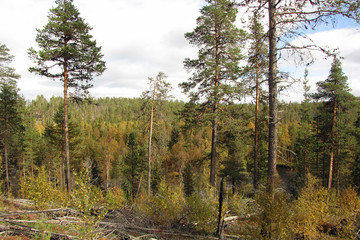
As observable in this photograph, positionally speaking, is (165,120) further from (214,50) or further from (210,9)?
(210,9)

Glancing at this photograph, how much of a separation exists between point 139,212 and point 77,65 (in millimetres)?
7810

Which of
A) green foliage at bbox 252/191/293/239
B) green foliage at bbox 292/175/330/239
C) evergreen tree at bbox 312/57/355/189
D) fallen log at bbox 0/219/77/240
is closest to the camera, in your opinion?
fallen log at bbox 0/219/77/240

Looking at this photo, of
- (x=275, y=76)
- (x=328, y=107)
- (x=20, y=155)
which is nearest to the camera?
(x=275, y=76)

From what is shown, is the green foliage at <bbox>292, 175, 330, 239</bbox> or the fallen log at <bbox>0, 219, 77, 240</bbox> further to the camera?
the green foliage at <bbox>292, 175, 330, 239</bbox>

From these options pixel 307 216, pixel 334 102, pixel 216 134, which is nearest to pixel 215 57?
pixel 216 134

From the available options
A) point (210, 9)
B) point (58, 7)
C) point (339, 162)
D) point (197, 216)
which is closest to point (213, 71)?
point (210, 9)

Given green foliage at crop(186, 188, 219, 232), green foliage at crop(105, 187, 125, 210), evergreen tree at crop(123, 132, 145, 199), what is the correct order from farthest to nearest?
evergreen tree at crop(123, 132, 145, 199)
green foliage at crop(105, 187, 125, 210)
green foliage at crop(186, 188, 219, 232)

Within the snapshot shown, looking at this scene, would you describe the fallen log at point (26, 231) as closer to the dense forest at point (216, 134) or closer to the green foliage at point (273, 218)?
the dense forest at point (216, 134)

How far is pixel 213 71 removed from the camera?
9758mm

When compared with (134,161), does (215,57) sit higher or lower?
higher

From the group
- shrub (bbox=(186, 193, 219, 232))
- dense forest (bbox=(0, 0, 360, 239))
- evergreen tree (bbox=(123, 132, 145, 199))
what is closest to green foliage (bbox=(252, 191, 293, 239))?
dense forest (bbox=(0, 0, 360, 239))

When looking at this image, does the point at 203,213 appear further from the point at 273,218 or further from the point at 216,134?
the point at 216,134

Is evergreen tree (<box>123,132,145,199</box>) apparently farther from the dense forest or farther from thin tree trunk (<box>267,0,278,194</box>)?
thin tree trunk (<box>267,0,278,194</box>)

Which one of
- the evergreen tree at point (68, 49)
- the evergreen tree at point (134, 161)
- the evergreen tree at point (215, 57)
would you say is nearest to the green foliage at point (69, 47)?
the evergreen tree at point (68, 49)
